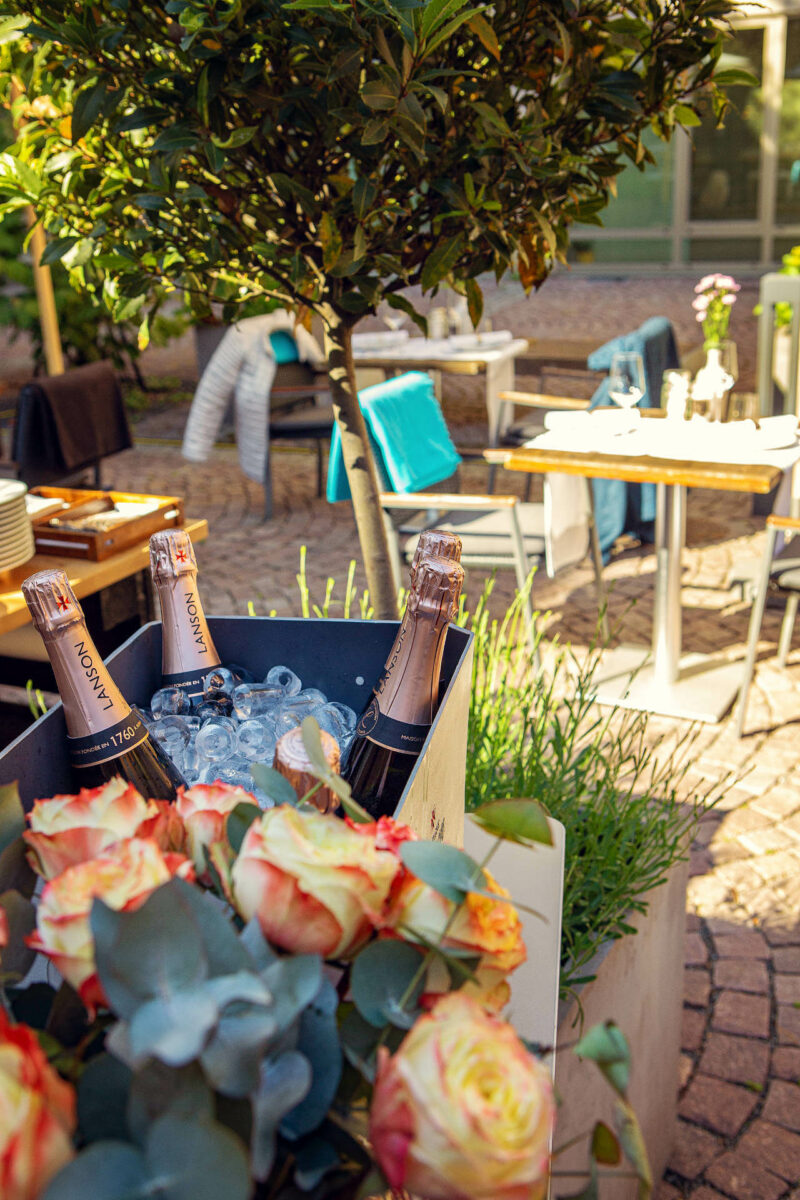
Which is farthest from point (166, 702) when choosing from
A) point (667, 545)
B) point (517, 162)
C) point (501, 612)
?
point (501, 612)

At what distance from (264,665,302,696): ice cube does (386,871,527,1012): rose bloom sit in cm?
60

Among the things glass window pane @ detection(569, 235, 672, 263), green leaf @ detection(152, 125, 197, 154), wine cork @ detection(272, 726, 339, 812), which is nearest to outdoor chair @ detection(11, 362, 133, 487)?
green leaf @ detection(152, 125, 197, 154)

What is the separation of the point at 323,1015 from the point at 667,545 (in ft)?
11.6

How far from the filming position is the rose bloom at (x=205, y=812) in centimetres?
58

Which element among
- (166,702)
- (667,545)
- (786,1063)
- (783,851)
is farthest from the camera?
(667,545)

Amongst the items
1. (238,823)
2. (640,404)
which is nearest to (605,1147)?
(238,823)

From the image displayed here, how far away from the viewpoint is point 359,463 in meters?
1.80

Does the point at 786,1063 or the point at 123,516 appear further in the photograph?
the point at 123,516

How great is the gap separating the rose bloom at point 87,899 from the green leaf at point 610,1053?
202 mm

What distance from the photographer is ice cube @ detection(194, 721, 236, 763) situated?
1.05 metres

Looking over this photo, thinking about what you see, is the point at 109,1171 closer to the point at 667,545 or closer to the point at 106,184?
the point at 106,184

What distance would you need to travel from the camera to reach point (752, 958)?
8.21 ft

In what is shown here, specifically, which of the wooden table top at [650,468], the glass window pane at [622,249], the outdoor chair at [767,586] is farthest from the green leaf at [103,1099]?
the glass window pane at [622,249]

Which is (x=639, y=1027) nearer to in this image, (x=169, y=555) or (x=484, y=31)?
(x=169, y=555)
